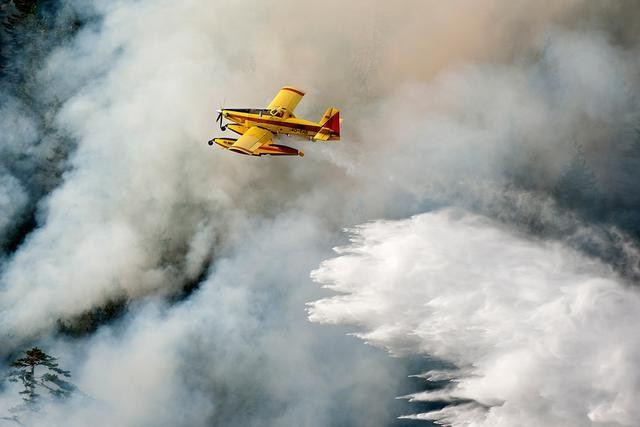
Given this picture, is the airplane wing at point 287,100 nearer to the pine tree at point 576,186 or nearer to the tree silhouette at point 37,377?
the pine tree at point 576,186

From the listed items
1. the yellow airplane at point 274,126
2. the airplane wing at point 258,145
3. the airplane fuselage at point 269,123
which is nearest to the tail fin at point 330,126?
the yellow airplane at point 274,126

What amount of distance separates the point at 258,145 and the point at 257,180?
6.84 m

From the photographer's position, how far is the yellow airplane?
4738 centimetres

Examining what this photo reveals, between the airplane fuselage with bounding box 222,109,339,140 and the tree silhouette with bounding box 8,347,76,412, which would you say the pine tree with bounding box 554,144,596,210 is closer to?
the airplane fuselage with bounding box 222,109,339,140

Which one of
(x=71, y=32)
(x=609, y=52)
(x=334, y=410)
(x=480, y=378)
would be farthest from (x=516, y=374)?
(x=71, y=32)

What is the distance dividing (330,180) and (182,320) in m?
15.1

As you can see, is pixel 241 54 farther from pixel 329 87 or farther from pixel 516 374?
pixel 516 374

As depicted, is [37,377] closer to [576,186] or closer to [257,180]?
[257,180]

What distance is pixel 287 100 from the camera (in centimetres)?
4956

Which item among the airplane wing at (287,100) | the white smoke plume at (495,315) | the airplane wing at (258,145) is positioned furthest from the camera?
the airplane wing at (287,100)

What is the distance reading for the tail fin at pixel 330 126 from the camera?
47.3 m

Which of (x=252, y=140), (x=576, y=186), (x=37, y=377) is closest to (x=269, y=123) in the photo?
(x=252, y=140)

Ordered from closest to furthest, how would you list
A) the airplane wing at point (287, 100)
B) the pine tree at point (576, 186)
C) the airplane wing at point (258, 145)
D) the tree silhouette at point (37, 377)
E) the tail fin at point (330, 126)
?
the tree silhouette at point (37, 377)
the airplane wing at point (258, 145)
the tail fin at point (330, 126)
the pine tree at point (576, 186)
the airplane wing at point (287, 100)

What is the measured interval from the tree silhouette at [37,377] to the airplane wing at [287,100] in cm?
2240
